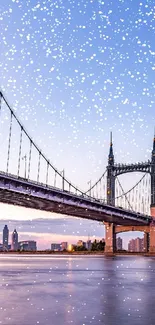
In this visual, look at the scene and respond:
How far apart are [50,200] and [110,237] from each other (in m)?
52.3

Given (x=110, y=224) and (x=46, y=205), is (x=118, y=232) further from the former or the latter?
(x=46, y=205)

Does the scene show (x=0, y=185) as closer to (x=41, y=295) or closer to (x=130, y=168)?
(x=41, y=295)

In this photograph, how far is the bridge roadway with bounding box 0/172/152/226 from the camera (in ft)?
209

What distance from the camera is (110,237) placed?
123m

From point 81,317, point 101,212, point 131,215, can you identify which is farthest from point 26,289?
point 131,215

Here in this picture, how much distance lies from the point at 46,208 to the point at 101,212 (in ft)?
48.4

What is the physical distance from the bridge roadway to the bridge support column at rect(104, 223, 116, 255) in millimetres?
14371

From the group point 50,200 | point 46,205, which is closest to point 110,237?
point 46,205

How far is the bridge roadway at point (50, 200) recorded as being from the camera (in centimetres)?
6366

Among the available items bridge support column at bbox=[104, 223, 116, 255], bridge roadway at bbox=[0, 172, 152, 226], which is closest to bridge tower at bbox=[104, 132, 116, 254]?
bridge support column at bbox=[104, 223, 116, 255]

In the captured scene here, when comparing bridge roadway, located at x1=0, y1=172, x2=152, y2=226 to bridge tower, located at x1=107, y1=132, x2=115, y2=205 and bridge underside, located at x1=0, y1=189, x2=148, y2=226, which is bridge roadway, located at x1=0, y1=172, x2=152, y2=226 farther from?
bridge tower, located at x1=107, y1=132, x2=115, y2=205

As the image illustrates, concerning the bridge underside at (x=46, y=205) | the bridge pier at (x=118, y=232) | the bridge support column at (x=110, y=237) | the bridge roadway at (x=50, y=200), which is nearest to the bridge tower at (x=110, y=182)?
the bridge support column at (x=110, y=237)

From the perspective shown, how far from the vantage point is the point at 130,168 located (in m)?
132

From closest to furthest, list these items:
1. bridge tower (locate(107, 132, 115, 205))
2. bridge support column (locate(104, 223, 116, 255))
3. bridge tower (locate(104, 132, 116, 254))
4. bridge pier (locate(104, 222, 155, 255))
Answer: bridge pier (locate(104, 222, 155, 255)) → bridge support column (locate(104, 223, 116, 255)) → bridge tower (locate(104, 132, 116, 254)) → bridge tower (locate(107, 132, 115, 205))
